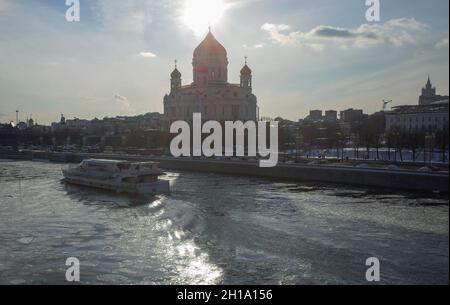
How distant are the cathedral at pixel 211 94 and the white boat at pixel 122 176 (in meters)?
27.8

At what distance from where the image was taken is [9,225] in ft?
37.6

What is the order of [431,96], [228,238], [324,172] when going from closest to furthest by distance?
[228,238], [324,172], [431,96]

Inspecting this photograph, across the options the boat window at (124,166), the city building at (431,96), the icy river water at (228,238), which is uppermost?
the city building at (431,96)

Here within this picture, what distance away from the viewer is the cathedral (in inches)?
1948

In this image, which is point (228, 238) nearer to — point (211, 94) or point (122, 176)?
point (122, 176)

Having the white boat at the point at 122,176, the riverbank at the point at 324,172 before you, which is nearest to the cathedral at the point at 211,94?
the riverbank at the point at 324,172

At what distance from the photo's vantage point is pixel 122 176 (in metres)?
18.6

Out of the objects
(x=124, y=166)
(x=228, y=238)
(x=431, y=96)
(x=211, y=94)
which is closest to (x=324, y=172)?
(x=431, y=96)

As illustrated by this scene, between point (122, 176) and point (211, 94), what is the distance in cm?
3204

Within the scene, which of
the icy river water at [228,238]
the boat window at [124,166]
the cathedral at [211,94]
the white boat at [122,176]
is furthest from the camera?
the cathedral at [211,94]

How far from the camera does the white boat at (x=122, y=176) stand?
17.8 meters

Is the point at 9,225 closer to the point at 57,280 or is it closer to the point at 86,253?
the point at 86,253

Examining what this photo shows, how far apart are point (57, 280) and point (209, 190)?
10.8 metres

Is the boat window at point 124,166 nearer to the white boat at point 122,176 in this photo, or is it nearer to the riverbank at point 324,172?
the white boat at point 122,176
